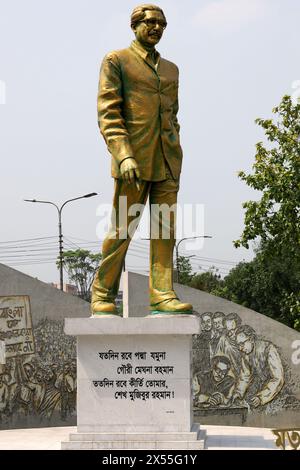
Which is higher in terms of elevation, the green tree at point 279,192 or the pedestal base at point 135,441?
the green tree at point 279,192

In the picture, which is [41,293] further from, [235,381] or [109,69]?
[109,69]

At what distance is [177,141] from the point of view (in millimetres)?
11562

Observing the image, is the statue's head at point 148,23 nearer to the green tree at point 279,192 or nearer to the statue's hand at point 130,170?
the statue's hand at point 130,170

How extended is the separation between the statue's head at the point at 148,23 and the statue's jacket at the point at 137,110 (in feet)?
0.53

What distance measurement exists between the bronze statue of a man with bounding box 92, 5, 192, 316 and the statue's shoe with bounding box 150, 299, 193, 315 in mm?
13

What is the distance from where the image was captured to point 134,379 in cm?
1071

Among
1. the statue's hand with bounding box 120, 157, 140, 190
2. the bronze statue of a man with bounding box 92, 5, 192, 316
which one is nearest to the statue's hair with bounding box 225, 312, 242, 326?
the bronze statue of a man with bounding box 92, 5, 192, 316

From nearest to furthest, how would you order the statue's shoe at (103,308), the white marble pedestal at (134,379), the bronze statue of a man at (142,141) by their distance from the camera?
the white marble pedestal at (134,379) → the statue's shoe at (103,308) → the bronze statue of a man at (142,141)

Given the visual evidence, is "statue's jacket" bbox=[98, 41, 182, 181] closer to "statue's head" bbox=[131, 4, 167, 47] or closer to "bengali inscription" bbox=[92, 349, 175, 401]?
"statue's head" bbox=[131, 4, 167, 47]

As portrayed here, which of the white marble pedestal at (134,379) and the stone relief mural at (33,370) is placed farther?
the stone relief mural at (33,370)

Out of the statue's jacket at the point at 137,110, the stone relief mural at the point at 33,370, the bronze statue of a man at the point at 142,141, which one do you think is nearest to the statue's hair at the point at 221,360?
the stone relief mural at the point at 33,370

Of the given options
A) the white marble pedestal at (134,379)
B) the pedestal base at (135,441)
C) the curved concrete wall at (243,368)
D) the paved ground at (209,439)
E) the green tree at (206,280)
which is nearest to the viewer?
the pedestal base at (135,441)

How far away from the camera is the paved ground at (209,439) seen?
1146cm

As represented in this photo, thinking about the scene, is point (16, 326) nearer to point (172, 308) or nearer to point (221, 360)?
point (221, 360)
